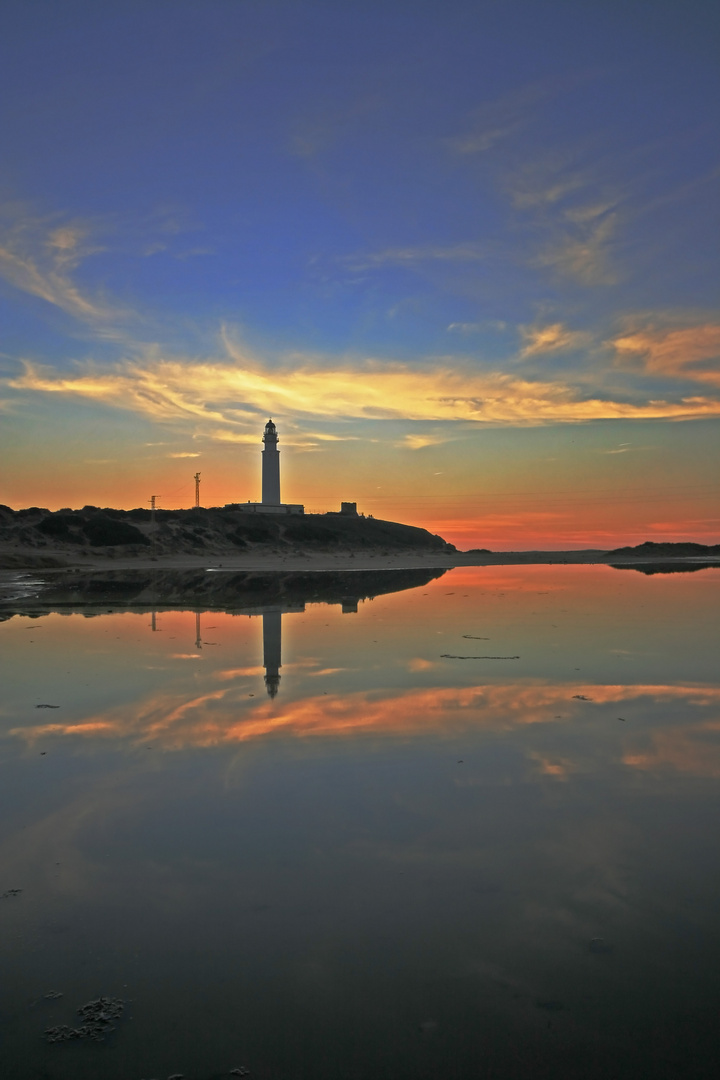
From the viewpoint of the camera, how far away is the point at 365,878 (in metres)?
5.20

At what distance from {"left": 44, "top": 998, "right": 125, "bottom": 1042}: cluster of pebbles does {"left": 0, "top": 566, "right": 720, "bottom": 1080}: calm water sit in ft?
0.18

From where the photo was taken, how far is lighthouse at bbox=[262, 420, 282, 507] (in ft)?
357

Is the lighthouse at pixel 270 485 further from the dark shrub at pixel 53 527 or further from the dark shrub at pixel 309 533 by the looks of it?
the dark shrub at pixel 53 527

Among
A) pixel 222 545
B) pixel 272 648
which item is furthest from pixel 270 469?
pixel 272 648

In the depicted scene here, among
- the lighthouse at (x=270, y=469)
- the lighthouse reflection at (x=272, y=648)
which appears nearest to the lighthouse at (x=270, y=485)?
the lighthouse at (x=270, y=469)

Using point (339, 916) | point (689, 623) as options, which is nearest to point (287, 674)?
point (339, 916)

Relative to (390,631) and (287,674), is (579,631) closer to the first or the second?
(390,631)

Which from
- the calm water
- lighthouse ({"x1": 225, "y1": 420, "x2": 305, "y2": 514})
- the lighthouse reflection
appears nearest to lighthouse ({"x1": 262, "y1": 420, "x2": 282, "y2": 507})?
lighthouse ({"x1": 225, "y1": 420, "x2": 305, "y2": 514})

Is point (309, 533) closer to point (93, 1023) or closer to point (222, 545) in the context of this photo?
point (222, 545)

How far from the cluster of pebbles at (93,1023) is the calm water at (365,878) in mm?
54

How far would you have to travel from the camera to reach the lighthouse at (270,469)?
4281 inches

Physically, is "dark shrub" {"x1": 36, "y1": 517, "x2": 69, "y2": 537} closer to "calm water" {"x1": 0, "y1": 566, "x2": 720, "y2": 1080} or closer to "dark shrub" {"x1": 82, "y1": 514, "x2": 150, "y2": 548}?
"dark shrub" {"x1": 82, "y1": 514, "x2": 150, "y2": 548}

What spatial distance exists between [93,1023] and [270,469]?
108 metres

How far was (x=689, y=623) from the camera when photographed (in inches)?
766
